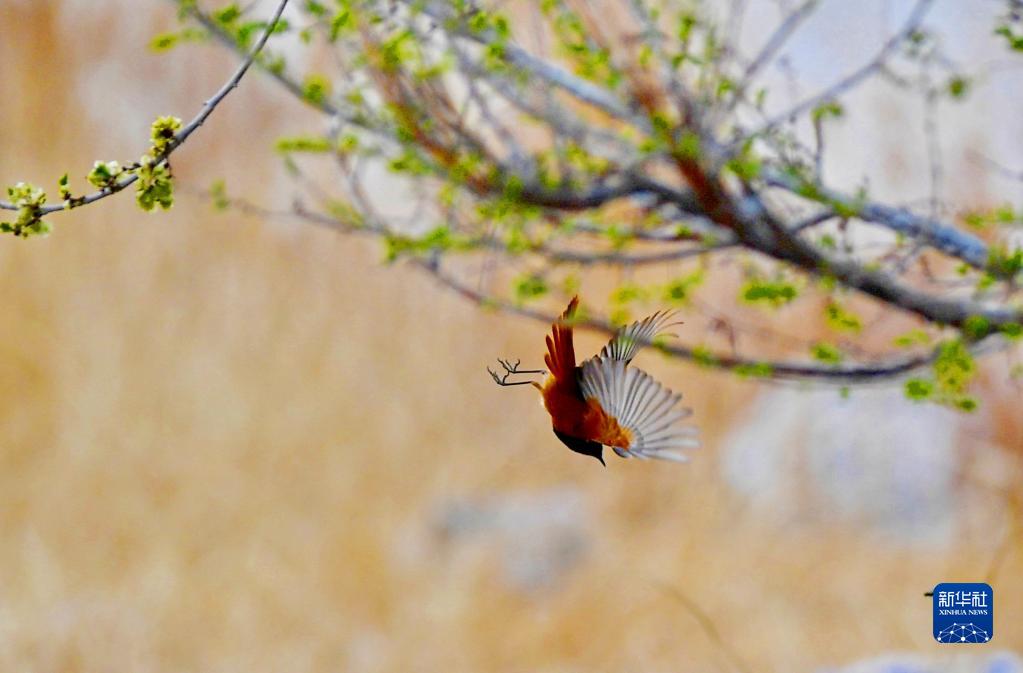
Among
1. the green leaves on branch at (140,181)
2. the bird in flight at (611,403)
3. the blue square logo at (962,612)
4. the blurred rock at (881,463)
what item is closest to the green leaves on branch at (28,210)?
the green leaves on branch at (140,181)

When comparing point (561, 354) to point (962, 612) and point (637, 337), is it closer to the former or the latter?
point (637, 337)

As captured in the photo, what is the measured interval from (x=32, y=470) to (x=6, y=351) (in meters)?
0.36

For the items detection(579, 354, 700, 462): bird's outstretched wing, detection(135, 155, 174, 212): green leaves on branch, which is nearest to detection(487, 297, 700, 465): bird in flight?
detection(579, 354, 700, 462): bird's outstretched wing

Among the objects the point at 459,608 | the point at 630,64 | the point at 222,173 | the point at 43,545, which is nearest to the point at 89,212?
the point at 222,173

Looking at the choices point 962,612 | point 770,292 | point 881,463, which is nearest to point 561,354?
point 770,292

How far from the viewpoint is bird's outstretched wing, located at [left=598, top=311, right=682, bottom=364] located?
385 millimetres

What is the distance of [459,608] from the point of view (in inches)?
132

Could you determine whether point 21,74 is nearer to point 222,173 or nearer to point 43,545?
point 222,173

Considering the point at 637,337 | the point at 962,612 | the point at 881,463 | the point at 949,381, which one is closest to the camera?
the point at 637,337

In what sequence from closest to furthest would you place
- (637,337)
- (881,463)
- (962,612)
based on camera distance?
(637,337)
(962,612)
(881,463)

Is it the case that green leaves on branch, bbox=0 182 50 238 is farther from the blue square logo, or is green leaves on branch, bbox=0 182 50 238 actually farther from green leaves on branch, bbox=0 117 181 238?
the blue square logo

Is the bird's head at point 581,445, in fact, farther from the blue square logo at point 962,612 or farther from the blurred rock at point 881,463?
the blurred rock at point 881,463

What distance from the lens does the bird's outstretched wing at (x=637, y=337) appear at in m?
0.38

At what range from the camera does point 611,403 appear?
1.31 feet
